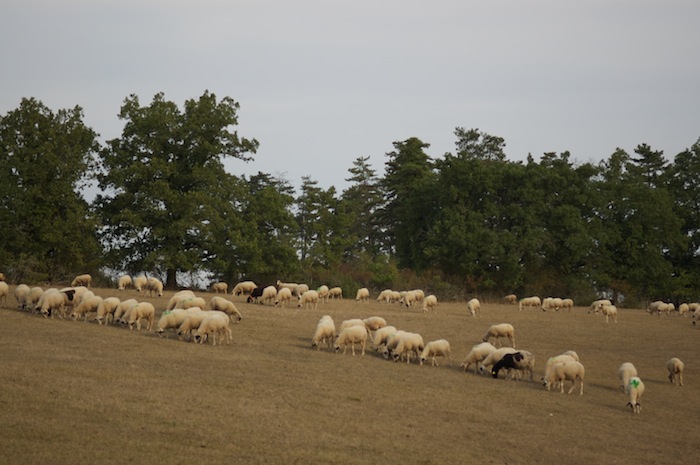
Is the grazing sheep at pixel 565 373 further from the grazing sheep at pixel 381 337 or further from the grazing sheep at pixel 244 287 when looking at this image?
the grazing sheep at pixel 244 287

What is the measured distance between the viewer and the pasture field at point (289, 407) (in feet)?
50.3

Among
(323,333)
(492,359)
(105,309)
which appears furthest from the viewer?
(105,309)

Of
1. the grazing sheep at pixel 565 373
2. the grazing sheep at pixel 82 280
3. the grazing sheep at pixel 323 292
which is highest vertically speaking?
the grazing sheep at pixel 323 292

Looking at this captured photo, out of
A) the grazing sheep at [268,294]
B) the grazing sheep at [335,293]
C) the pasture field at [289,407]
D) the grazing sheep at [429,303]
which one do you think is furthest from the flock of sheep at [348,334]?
the grazing sheep at [335,293]

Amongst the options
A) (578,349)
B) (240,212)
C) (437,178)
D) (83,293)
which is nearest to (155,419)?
(83,293)

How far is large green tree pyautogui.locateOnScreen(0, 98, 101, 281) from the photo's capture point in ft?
164

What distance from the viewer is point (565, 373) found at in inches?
981

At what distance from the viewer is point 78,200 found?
5359 cm

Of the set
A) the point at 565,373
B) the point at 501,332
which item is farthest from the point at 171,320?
the point at 565,373

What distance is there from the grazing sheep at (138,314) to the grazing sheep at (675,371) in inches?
702

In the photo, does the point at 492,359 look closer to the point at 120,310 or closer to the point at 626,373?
the point at 626,373

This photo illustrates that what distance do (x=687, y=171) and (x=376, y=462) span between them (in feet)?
242

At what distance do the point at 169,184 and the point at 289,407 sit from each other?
3722 centimetres

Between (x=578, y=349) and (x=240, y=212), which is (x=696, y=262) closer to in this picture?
(x=240, y=212)
